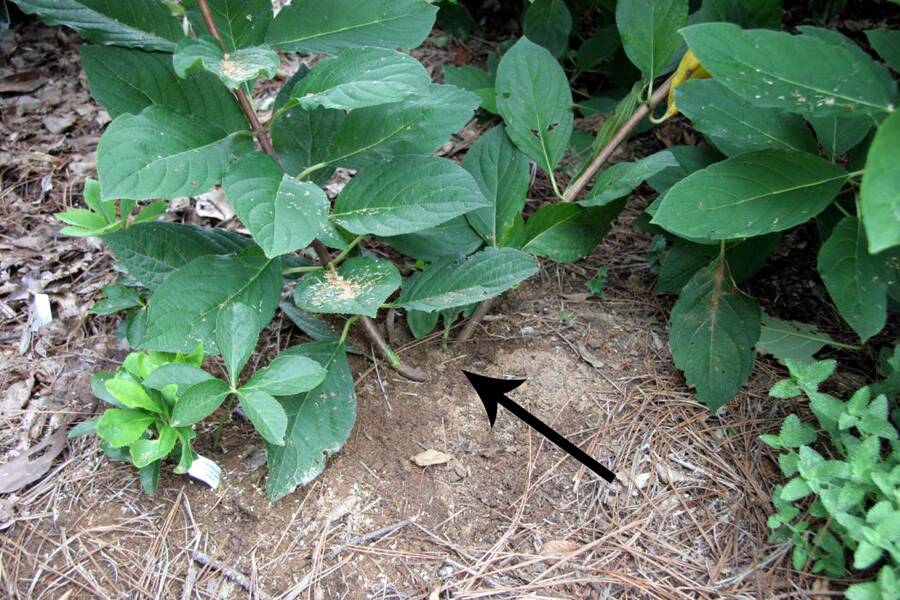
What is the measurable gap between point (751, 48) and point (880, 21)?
162 centimetres

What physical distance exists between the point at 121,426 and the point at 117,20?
88 cm

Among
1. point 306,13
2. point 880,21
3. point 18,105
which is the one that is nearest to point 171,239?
point 306,13

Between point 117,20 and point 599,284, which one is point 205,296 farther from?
point 599,284

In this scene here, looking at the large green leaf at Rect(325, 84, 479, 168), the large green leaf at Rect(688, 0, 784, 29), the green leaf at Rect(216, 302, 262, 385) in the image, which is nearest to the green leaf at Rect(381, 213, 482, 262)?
the large green leaf at Rect(325, 84, 479, 168)

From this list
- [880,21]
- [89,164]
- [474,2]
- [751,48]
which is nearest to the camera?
[751,48]

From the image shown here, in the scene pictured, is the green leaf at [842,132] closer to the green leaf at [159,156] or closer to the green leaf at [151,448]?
the green leaf at [159,156]

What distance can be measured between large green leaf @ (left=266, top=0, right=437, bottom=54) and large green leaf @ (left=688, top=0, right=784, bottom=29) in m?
0.90

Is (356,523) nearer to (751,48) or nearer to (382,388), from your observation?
(382,388)

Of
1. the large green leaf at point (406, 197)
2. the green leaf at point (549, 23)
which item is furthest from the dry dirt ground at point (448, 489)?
the green leaf at point (549, 23)

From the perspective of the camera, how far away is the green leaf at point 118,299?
69.0 inches

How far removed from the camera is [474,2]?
2.78 metres

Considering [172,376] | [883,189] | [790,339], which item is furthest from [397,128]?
[790,339]

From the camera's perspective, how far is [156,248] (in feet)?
5.55

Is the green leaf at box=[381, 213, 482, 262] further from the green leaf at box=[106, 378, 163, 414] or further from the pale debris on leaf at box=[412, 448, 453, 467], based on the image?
the green leaf at box=[106, 378, 163, 414]
